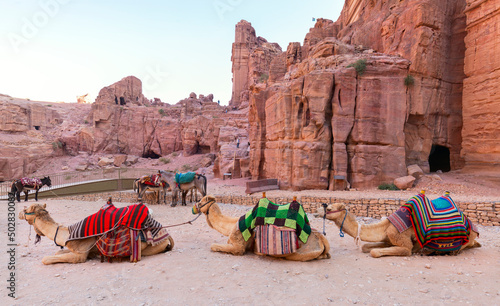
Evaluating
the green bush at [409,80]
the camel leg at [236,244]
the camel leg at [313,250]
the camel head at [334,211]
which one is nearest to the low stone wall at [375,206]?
the camel head at [334,211]

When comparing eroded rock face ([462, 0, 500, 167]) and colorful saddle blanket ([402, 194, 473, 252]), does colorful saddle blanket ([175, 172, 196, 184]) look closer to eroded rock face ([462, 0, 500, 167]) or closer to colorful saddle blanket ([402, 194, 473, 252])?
colorful saddle blanket ([402, 194, 473, 252])

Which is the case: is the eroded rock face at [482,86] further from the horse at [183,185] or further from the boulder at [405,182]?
the horse at [183,185]

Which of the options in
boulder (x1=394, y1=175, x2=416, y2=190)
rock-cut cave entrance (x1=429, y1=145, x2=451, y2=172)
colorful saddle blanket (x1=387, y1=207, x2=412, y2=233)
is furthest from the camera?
rock-cut cave entrance (x1=429, y1=145, x2=451, y2=172)

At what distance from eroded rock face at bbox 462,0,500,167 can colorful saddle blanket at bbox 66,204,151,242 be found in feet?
52.4

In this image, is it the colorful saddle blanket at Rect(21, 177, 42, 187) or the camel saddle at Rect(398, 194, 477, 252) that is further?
the colorful saddle blanket at Rect(21, 177, 42, 187)

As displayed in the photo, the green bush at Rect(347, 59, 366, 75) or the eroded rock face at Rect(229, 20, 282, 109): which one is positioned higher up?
the eroded rock face at Rect(229, 20, 282, 109)

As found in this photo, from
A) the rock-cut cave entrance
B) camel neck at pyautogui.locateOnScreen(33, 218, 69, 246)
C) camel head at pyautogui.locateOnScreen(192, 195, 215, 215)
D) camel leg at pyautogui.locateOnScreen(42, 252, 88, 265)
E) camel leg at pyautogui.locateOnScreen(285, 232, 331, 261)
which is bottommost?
camel leg at pyautogui.locateOnScreen(42, 252, 88, 265)

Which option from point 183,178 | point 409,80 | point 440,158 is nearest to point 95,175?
point 183,178

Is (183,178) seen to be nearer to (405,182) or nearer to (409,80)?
(405,182)

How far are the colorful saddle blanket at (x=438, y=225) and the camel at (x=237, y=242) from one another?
168cm

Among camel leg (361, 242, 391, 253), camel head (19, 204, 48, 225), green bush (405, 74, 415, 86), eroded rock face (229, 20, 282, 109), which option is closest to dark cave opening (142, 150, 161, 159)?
eroded rock face (229, 20, 282, 109)

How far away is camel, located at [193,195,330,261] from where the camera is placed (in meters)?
4.51

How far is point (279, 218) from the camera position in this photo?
4.50 metres

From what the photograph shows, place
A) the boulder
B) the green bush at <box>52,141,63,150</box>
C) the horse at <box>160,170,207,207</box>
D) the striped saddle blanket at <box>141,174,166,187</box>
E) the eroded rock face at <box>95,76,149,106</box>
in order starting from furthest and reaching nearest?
the eroded rock face at <box>95,76,149,106</box> < the green bush at <box>52,141,63,150</box> < the boulder < the striped saddle blanket at <box>141,174,166,187</box> < the horse at <box>160,170,207,207</box>
